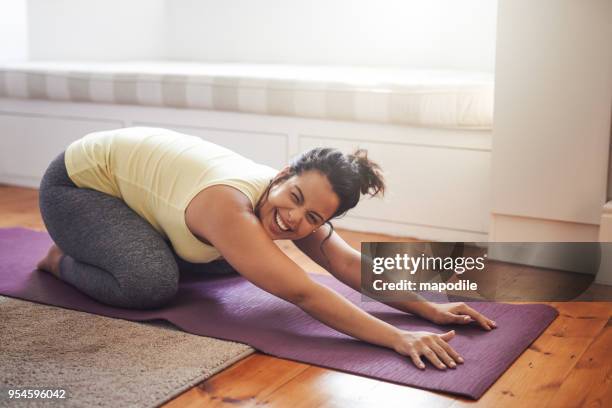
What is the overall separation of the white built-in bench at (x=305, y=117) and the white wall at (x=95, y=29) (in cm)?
42

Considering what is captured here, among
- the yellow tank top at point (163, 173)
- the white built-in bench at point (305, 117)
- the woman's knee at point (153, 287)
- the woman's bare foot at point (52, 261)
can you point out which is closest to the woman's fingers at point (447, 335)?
the yellow tank top at point (163, 173)

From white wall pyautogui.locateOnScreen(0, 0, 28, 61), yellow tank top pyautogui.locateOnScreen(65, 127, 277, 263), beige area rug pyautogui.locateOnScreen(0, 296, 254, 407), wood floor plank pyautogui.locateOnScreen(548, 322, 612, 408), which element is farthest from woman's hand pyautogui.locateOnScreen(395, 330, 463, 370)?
white wall pyautogui.locateOnScreen(0, 0, 28, 61)

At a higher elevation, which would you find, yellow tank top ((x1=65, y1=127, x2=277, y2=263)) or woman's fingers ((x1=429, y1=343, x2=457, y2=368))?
yellow tank top ((x1=65, y1=127, x2=277, y2=263))

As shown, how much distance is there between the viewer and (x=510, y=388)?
5.54 ft

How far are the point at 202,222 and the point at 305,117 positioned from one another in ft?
3.68

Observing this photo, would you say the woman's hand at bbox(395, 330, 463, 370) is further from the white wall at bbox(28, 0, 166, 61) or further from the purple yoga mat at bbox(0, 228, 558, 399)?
the white wall at bbox(28, 0, 166, 61)

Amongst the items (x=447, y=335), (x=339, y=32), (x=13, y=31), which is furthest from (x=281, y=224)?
(x=13, y=31)

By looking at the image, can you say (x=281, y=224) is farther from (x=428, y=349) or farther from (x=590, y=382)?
(x=590, y=382)

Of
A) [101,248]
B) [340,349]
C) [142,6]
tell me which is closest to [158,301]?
[101,248]

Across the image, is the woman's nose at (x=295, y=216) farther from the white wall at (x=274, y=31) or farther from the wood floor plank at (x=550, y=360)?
the white wall at (x=274, y=31)

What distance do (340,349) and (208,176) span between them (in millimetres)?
501

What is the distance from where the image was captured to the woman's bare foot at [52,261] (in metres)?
2.34

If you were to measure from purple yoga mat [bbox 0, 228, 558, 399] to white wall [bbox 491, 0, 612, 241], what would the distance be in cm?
41

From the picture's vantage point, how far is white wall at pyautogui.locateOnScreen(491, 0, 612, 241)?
7.72ft
